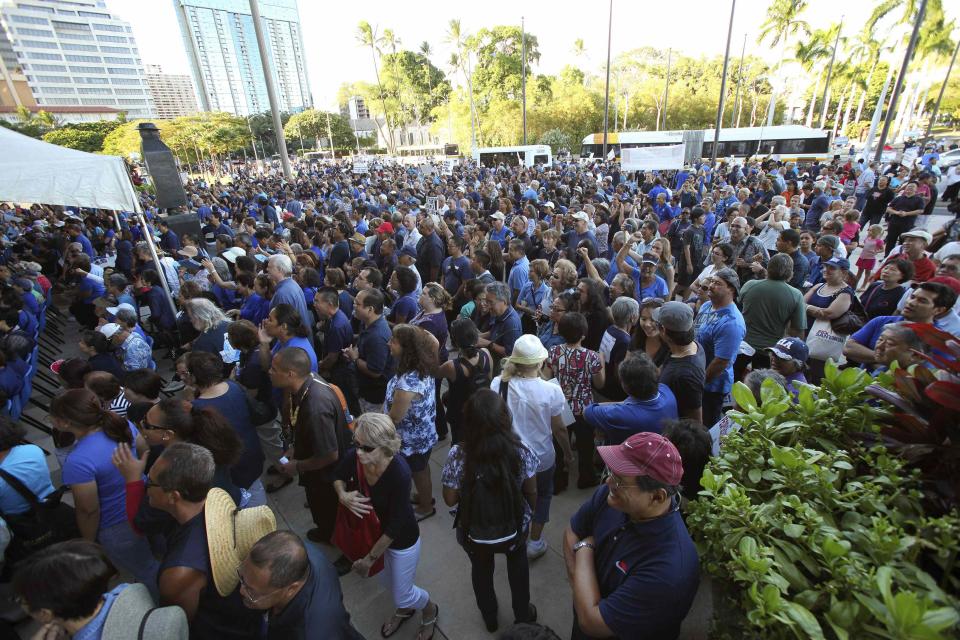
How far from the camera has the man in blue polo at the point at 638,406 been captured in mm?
2785

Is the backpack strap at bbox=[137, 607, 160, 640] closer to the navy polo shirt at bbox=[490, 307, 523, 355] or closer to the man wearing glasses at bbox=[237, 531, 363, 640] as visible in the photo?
the man wearing glasses at bbox=[237, 531, 363, 640]

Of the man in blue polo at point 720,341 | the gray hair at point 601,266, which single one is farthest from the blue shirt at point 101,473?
the gray hair at point 601,266

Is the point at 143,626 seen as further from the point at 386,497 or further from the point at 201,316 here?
the point at 201,316

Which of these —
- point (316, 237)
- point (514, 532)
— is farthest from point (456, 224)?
point (514, 532)

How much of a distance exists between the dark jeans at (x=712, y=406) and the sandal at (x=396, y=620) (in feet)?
9.66

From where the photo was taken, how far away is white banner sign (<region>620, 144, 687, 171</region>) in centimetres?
1387

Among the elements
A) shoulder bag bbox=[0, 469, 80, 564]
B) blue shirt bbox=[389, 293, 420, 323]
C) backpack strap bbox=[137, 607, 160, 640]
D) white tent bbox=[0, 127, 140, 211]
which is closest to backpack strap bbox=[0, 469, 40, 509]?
shoulder bag bbox=[0, 469, 80, 564]

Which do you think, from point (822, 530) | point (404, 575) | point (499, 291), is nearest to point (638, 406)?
point (822, 530)

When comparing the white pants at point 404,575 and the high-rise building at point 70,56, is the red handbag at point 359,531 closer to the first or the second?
the white pants at point 404,575

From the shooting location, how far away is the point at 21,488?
2.88m

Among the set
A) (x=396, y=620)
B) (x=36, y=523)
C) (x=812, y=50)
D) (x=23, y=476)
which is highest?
(x=812, y=50)

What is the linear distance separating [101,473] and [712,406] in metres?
4.64

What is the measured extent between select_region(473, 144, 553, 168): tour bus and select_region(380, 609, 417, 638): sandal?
30.6 m

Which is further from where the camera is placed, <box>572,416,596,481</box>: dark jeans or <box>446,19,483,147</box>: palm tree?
<box>446,19,483,147</box>: palm tree
